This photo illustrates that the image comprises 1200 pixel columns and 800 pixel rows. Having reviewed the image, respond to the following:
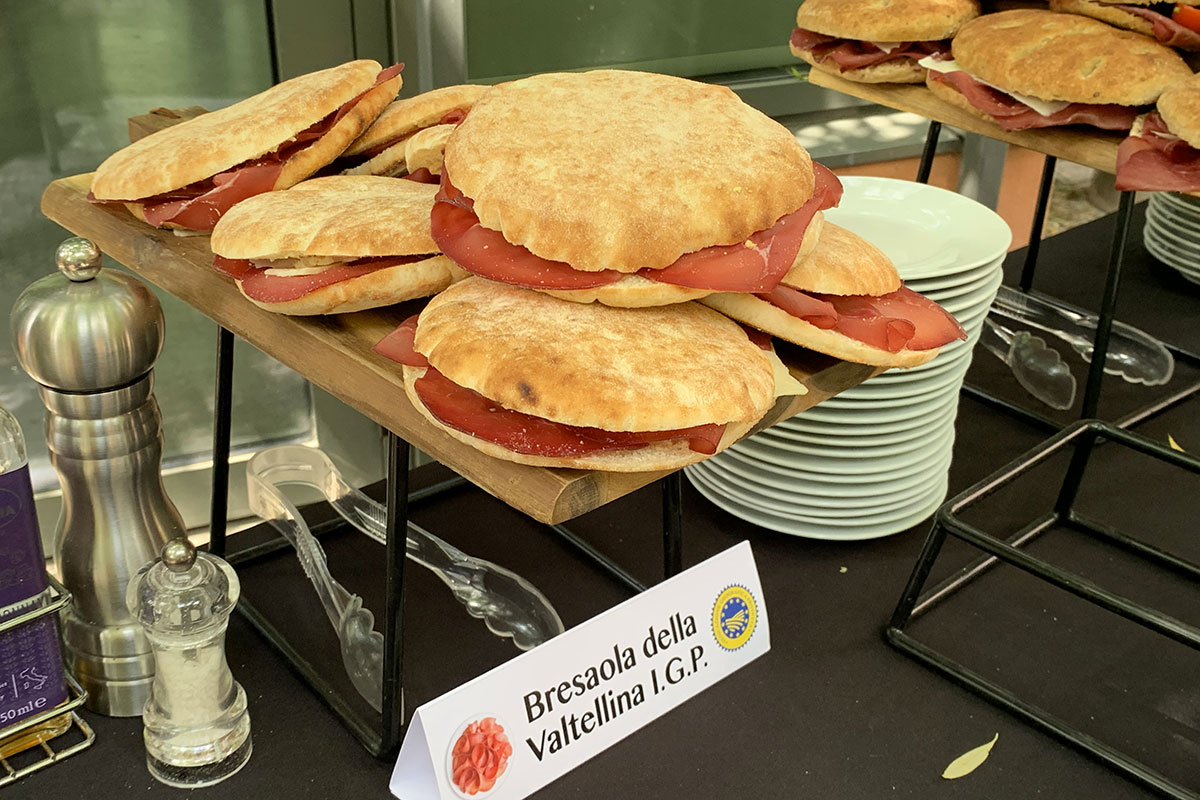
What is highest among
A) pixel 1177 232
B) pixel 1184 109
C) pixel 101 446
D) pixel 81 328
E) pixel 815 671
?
pixel 1184 109

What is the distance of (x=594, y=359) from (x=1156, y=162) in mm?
880

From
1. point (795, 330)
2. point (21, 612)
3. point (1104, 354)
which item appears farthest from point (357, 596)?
point (1104, 354)

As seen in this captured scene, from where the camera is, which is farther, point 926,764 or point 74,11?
point 74,11

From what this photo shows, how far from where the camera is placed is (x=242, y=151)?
2.96ft

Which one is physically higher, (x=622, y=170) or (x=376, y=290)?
(x=622, y=170)

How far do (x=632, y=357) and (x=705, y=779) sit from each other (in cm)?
40

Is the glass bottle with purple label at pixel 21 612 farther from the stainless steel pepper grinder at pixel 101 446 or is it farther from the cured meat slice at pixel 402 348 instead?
the cured meat slice at pixel 402 348

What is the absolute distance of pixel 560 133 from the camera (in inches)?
31.5

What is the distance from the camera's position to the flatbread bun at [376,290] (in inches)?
32.2

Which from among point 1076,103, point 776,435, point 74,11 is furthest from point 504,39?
point 776,435

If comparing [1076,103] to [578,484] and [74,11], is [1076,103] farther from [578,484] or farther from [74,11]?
[74,11]

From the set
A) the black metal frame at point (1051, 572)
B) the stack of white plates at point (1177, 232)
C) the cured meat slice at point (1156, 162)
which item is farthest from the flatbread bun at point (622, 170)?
the stack of white plates at point (1177, 232)

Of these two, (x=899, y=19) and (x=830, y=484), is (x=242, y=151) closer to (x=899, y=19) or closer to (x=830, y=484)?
(x=830, y=484)

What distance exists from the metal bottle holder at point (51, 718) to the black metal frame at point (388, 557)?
6.9 inches
